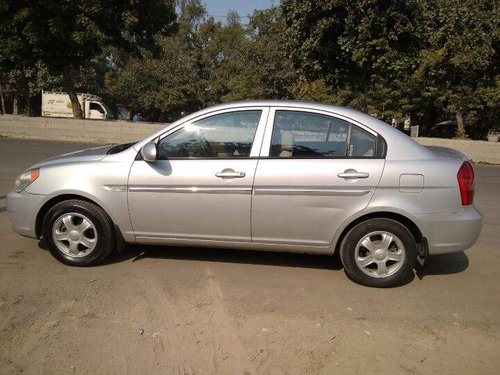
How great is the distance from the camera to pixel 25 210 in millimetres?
4539

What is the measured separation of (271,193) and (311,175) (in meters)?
0.39

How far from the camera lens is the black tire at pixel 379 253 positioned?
Answer: 4137 millimetres

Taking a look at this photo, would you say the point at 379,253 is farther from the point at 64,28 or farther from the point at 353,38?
the point at 64,28

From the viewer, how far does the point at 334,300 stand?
3.95 m

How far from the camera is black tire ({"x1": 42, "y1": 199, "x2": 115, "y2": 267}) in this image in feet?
→ 14.5

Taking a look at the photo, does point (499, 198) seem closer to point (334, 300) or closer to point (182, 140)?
point (334, 300)

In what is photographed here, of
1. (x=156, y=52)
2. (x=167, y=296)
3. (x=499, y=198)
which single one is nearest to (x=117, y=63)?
(x=156, y=52)

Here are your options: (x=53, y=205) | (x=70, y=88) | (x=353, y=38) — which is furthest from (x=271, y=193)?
(x=70, y=88)

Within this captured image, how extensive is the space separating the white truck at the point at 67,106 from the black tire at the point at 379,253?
34.7 meters

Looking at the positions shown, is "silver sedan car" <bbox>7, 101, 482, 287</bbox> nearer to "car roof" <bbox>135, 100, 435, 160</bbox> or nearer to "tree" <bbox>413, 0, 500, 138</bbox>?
"car roof" <bbox>135, 100, 435, 160</bbox>

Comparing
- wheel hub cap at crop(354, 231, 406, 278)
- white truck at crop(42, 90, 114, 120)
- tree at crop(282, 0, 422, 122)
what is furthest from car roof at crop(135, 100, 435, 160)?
white truck at crop(42, 90, 114, 120)

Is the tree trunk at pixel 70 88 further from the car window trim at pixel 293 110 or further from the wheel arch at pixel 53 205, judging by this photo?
the car window trim at pixel 293 110

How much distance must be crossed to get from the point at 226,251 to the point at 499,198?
21.8ft

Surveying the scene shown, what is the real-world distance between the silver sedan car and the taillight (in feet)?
0.04
